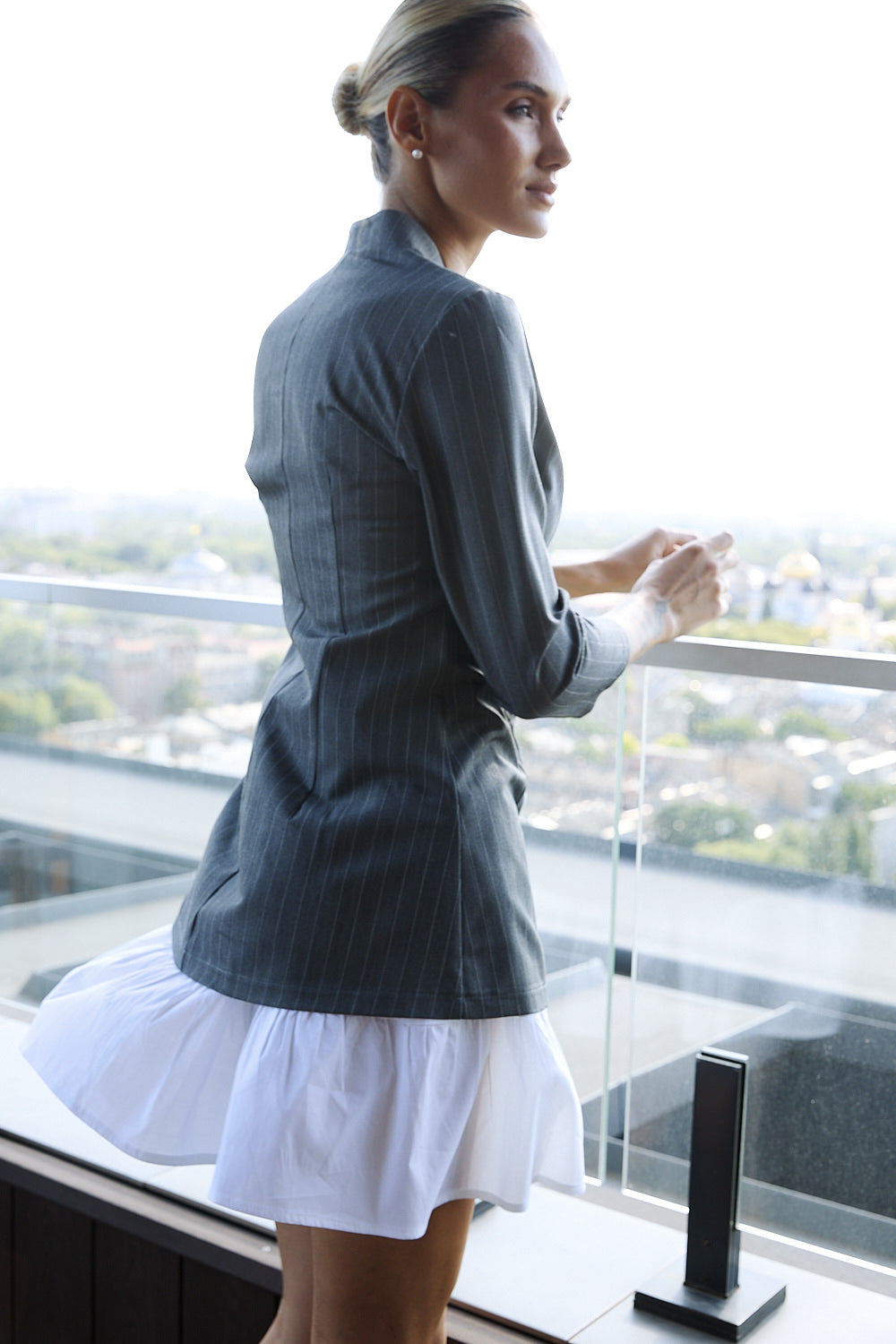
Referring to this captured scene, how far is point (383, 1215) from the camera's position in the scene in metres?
1.02

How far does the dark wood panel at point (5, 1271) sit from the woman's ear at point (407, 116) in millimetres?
1568

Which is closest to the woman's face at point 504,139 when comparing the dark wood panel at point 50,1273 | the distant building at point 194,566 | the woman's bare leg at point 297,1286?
the woman's bare leg at point 297,1286

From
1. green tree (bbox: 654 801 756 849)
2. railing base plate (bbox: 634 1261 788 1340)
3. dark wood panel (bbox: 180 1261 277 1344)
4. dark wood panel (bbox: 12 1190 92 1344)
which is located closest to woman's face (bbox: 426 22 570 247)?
green tree (bbox: 654 801 756 849)

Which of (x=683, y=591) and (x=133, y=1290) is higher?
(x=683, y=591)

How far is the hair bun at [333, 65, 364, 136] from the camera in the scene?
119 centimetres

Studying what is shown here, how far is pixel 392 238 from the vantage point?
1.09 m

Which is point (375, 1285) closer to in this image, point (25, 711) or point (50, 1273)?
point (50, 1273)

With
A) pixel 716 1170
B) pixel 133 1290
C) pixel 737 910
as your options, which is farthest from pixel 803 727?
pixel 133 1290

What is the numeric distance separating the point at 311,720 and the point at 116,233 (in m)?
5.47

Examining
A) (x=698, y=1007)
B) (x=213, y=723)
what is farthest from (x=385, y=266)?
(x=213, y=723)

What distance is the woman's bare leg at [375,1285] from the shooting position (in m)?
1.07

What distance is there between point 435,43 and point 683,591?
541mm

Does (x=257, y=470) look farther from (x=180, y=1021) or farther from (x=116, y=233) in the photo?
(x=116, y=233)

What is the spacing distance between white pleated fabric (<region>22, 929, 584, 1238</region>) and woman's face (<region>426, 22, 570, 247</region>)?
69 cm
